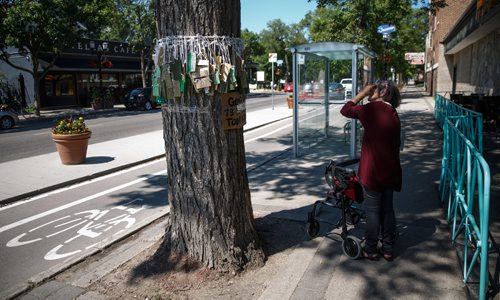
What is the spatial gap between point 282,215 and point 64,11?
21295mm

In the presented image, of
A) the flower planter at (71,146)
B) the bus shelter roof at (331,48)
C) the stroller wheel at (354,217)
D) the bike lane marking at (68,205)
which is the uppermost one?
the bus shelter roof at (331,48)

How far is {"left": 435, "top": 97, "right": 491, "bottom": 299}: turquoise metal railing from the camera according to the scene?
2.76 metres

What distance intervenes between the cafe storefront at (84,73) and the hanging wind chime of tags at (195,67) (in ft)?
88.3

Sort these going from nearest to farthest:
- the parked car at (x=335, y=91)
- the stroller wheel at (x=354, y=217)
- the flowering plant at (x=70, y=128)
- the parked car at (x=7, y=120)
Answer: the stroller wheel at (x=354, y=217) → the flowering plant at (x=70, y=128) → the parked car at (x=335, y=91) → the parked car at (x=7, y=120)

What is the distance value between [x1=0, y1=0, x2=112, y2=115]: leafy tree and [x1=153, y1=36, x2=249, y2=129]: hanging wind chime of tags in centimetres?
2027

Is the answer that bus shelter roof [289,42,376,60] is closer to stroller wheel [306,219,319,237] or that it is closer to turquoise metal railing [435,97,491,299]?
turquoise metal railing [435,97,491,299]

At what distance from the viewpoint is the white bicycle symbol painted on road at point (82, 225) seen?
4832 mm

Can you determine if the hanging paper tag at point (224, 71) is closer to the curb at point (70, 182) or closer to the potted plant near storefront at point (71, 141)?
the curb at point (70, 182)

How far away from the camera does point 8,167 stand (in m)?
9.20

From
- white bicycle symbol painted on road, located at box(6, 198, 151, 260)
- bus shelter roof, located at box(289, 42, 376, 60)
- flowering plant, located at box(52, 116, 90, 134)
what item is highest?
bus shelter roof, located at box(289, 42, 376, 60)

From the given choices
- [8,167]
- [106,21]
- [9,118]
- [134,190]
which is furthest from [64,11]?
[134,190]

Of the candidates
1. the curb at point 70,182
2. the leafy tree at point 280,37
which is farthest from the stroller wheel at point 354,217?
the leafy tree at point 280,37

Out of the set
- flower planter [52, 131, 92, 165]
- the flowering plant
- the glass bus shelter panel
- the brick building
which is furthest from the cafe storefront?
the brick building

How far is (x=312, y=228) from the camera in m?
4.46
